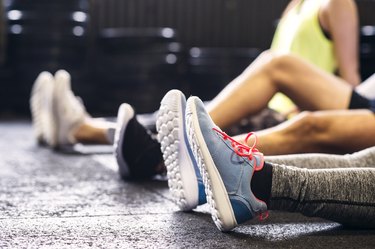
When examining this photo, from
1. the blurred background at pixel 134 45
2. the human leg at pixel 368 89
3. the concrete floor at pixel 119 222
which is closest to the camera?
the concrete floor at pixel 119 222

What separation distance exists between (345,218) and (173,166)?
37 cm

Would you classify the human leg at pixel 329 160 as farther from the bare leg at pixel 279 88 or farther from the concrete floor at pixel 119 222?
the bare leg at pixel 279 88

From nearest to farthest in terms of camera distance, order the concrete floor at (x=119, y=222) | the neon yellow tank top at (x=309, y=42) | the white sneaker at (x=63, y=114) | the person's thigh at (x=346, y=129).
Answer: the concrete floor at (x=119, y=222) < the person's thigh at (x=346, y=129) < the neon yellow tank top at (x=309, y=42) < the white sneaker at (x=63, y=114)

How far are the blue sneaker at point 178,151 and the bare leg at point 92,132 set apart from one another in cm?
114

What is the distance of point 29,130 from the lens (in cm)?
363

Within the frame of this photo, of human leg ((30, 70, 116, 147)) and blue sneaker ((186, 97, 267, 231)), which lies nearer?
blue sneaker ((186, 97, 267, 231))

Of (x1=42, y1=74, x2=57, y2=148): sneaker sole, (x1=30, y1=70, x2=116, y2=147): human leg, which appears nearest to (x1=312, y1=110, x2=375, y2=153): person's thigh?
(x1=30, y1=70, x2=116, y2=147): human leg

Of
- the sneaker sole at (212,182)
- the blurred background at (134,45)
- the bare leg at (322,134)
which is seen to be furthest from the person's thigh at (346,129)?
the blurred background at (134,45)

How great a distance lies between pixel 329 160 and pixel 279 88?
449 mm

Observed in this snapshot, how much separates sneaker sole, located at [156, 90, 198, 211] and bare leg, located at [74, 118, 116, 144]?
1141mm

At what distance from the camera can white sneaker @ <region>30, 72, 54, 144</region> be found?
2.53 meters

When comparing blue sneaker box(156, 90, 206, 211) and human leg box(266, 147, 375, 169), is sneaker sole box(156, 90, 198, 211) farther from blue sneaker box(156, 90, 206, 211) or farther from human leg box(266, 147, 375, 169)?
human leg box(266, 147, 375, 169)

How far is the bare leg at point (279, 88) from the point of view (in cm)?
174

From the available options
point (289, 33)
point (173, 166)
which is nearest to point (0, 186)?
point (173, 166)
